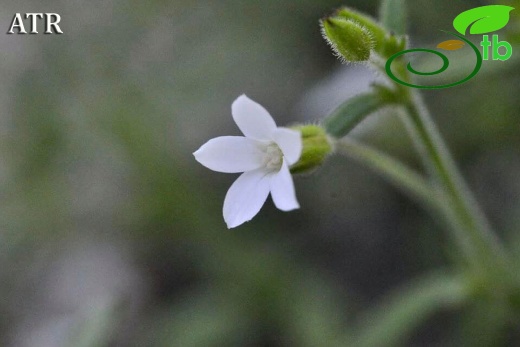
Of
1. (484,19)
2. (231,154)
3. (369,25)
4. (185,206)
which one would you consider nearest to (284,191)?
(231,154)

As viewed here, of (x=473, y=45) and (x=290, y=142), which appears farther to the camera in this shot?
(x=473, y=45)

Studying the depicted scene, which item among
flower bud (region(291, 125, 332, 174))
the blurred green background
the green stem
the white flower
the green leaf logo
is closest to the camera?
the white flower

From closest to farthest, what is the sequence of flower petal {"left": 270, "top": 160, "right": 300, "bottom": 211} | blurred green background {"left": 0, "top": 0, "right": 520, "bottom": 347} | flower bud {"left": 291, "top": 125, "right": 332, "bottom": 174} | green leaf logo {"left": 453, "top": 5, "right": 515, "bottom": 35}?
1. flower petal {"left": 270, "top": 160, "right": 300, "bottom": 211}
2. flower bud {"left": 291, "top": 125, "right": 332, "bottom": 174}
3. green leaf logo {"left": 453, "top": 5, "right": 515, "bottom": 35}
4. blurred green background {"left": 0, "top": 0, "right": 520, "bottom": 347}

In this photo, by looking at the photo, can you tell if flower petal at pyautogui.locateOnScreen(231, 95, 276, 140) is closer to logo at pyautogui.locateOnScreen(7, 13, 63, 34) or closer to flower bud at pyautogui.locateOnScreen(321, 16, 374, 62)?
flower bud at pyautogui.locateOnScreen(321, 16, 374, 62)

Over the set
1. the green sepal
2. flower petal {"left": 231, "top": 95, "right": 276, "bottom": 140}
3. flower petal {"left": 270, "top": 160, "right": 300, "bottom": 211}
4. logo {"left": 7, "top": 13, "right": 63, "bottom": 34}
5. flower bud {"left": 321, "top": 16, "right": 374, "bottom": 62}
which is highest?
logo {"left": 7, "top": 13, "right": 63, "bottom": 34}

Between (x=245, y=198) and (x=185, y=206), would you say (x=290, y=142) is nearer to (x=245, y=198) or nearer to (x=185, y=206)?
(x=245, y=198)

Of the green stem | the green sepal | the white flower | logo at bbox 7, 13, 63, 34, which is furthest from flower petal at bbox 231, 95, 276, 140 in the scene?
logo at bbox 7, 13, 63, 34

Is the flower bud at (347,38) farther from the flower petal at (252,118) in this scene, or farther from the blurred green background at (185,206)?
the blurred green background at (185,206)
